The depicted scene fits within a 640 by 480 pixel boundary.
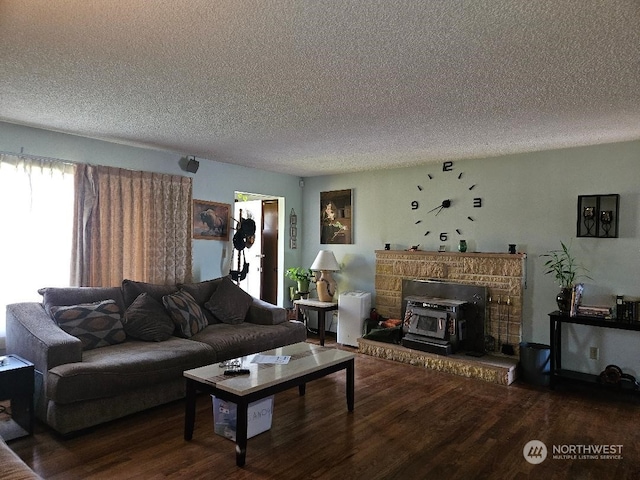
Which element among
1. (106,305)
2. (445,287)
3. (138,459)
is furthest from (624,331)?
(106,305)

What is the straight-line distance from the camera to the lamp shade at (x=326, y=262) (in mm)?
5699

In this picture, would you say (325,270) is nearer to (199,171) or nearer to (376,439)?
(199,171)

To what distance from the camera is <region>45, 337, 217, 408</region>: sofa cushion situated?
2.73 m

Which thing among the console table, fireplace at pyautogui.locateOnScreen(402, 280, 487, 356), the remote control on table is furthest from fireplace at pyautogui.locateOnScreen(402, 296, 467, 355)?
the remote control on table

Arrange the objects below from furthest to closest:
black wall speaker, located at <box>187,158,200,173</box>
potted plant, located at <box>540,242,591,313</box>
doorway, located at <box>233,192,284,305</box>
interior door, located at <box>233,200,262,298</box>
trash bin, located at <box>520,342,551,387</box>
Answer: interior door, located at <box>233,200,262,298</box>, doorway, located at <box>233,192,284,305</box>, black wall speaker, located at <box>187,158,200,173</box>, potted plant, located at <box>540,242,591,313</box>, trash bin, located at <box>520,342,551,387</box>

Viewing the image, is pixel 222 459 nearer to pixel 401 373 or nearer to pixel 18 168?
pixel 401 373

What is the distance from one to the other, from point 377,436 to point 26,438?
7.59 ft

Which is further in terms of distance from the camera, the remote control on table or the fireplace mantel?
the fireplace mantel

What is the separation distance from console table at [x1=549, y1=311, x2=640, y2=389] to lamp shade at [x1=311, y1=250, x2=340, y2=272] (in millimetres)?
2679

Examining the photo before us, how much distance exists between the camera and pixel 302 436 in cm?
287

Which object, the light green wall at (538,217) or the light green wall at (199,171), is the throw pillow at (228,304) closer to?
the light green wall at (199,171)

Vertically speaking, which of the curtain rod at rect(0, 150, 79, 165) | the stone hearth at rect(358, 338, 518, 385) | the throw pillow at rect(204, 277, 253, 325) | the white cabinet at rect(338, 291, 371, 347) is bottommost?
the stone hearth at rect(358, 338, 518, 385)

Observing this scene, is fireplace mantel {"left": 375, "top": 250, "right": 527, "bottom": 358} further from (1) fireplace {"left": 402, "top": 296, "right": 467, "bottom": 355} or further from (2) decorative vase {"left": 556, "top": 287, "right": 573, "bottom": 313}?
(2) decorative vase {"left": 556, "top": 287, "right": 573, "bottom": 313}

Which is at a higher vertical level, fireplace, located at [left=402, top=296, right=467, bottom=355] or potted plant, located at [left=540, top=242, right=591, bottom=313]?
potted plant, located at [left=540, top=242, right=591, bottom=313]
